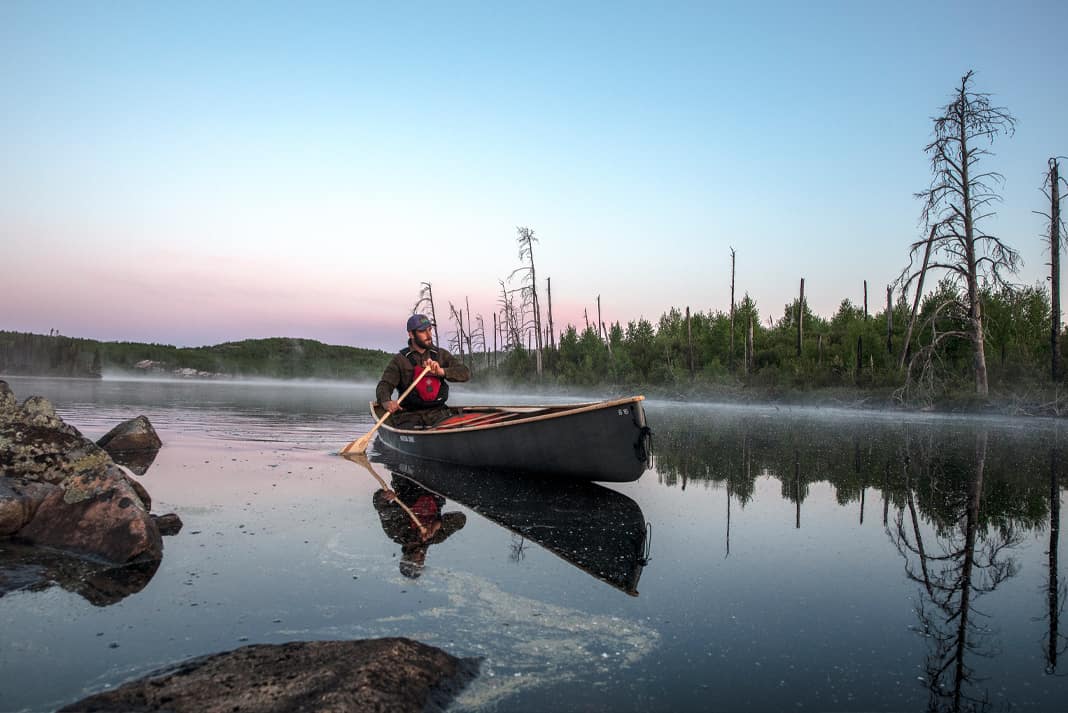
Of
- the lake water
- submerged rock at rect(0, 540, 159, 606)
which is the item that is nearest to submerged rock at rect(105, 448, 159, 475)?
the lake water

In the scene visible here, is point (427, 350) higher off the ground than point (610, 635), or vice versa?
point (427, 350)

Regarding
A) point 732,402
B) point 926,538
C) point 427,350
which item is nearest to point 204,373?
point 732,402

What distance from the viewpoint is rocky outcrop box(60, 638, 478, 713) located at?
2.44 m

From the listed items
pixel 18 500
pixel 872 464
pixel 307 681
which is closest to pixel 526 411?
pixel 872 464

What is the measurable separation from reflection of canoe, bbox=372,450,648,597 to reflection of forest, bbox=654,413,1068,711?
5.75 feet

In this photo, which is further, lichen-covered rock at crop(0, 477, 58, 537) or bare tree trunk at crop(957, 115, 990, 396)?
bare tree trunk at crop(957, 115, 990, 396)

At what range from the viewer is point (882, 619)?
379 cm

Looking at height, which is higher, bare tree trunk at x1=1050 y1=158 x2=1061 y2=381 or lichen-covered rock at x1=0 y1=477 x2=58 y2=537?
bare tree trunk at x1=1050 y1=158 x2=1061 y2=381

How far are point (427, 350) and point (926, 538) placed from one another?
7.56 meters

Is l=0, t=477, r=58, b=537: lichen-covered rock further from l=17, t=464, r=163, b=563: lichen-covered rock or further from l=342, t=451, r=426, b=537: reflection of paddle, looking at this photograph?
l=342, t=451, r=426, b=537: reflection of paddle

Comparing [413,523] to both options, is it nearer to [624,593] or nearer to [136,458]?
[624,593]

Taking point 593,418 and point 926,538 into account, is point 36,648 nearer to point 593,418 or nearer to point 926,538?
point 593,418

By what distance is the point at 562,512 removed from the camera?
21.7 ft

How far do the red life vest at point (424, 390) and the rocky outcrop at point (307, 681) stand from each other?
7.78m
